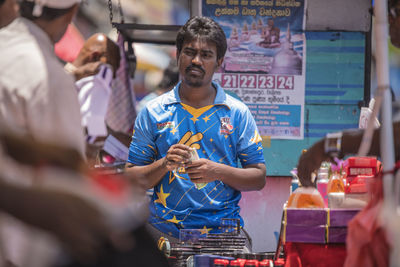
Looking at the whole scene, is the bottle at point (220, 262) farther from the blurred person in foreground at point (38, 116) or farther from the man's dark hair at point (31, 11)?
the man's dark hair at point (31, 11)

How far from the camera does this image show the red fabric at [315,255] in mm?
2252

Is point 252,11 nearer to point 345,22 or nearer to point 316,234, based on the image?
point 345,22

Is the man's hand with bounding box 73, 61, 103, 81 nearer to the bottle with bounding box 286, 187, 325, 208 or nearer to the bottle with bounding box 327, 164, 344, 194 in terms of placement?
the bottle with bounding box 327, 164, 344, 194

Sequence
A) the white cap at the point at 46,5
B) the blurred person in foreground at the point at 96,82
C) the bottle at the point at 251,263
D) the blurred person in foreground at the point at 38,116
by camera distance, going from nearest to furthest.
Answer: the blurred person in foreground at the point at 38,116 → the white cap at the point at 46,5 → the bottle at the point at 251,263 → the blurred person in foreground at the point at 96,82

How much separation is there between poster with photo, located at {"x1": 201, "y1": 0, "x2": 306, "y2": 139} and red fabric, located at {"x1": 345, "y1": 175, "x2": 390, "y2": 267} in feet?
10.1

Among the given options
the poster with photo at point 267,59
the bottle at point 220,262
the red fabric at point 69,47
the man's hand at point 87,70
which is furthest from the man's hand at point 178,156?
the red fabric at point 69,47

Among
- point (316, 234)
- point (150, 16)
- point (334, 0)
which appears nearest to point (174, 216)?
point (316, 234)

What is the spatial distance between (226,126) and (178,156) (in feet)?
1.53

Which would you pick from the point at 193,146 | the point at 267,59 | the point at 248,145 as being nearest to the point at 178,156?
the point at 193,146

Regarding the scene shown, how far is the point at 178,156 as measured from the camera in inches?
116

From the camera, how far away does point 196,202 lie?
10.3 feet

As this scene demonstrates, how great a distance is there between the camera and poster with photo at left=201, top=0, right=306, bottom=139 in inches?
195

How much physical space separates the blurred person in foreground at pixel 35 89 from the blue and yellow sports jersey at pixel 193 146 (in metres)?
1.59

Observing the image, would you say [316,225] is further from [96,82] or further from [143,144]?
[96,82]
